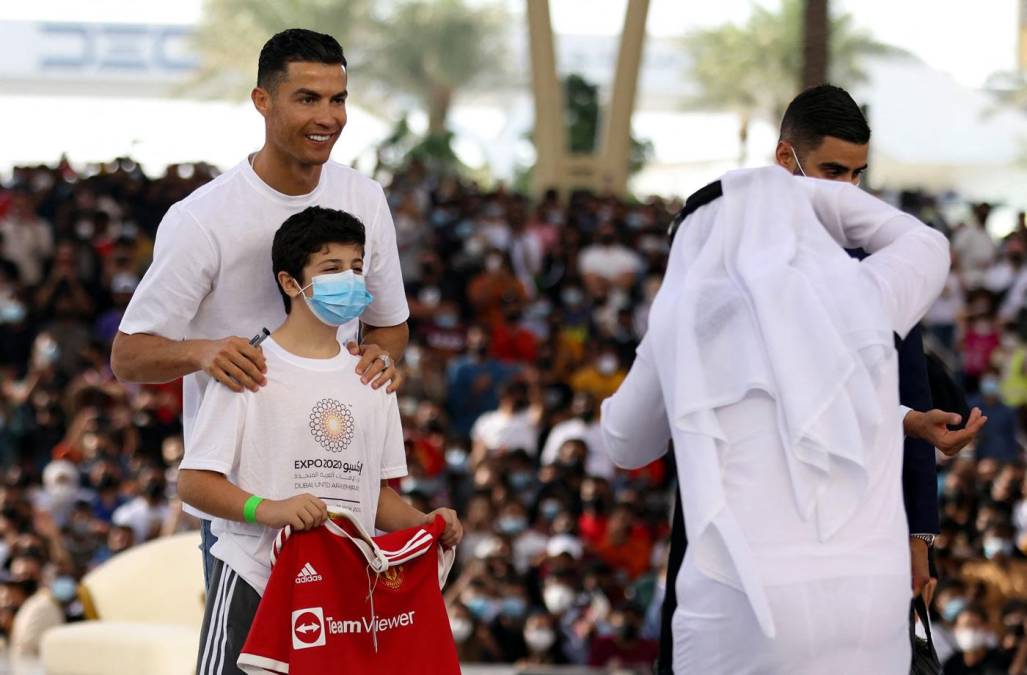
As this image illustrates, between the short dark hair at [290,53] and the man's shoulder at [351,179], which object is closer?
the short dark hair at [290,53]

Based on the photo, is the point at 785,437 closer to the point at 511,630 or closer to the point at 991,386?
the point at 511,630

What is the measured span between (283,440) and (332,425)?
0.38 ft

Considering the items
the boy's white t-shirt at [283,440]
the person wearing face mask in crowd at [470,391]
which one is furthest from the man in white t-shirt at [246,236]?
the person wearing face mask in crowd at [470,391]

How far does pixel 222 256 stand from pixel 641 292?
513 inches

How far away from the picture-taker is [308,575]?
380cm

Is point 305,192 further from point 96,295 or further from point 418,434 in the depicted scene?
point 96,295

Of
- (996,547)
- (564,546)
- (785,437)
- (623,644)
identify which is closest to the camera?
(785,437)

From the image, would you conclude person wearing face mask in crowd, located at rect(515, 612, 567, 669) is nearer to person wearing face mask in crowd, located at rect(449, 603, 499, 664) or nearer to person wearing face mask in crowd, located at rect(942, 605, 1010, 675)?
person wearing face mask in crowd, located at rect(449, 603, 499, 664)

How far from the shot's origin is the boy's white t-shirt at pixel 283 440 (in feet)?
12.8

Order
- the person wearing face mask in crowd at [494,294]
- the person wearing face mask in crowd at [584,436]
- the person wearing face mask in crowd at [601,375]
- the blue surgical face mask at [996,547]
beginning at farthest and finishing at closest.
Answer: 1. the person wearing face mask in crowd at [494,294]
2. the person wearing face mask in crowd at [601,375]
3. the person wearing face mask in crowd at [584,436]
4. the blue surgical face mask at [996,547]

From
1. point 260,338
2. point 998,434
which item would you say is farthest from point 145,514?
point 260,338

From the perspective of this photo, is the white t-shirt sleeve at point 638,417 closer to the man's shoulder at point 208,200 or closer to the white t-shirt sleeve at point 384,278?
the white t-shirt sleeve at point 384,278

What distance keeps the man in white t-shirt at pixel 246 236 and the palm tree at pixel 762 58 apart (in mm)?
46006

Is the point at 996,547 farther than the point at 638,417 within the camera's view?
Yes
